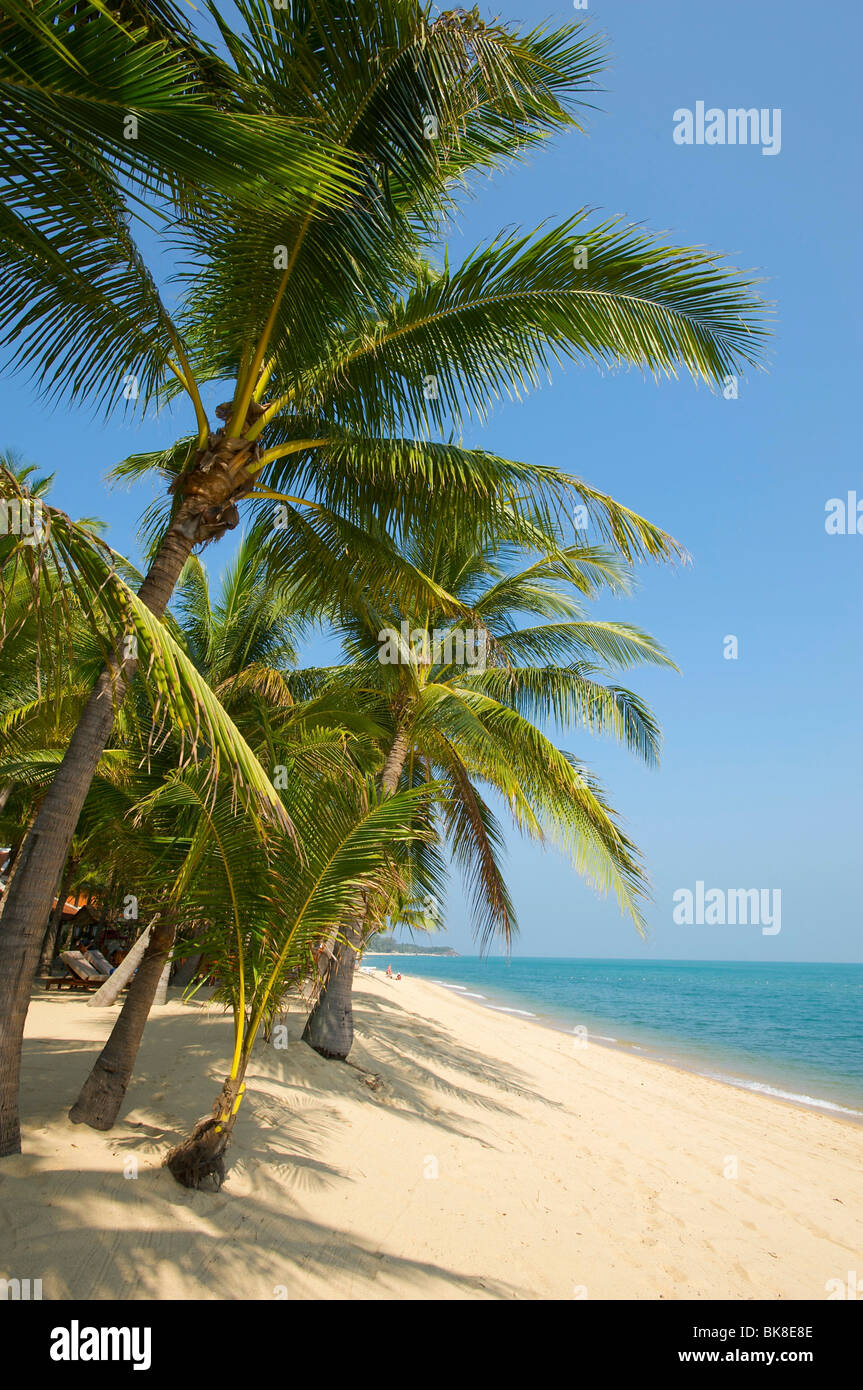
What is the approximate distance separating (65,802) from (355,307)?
12.0 feet

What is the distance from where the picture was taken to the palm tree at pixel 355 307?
13.3 feet

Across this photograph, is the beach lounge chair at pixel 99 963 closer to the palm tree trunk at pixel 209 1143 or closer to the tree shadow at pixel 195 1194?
the tree shadow at pixel 195 1194

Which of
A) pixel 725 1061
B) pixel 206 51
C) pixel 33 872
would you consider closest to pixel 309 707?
pixel 33 872

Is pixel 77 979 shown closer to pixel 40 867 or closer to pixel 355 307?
pixel 40 867

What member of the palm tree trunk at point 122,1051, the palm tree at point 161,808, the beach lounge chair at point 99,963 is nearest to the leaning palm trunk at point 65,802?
the palm tree at point 161,808

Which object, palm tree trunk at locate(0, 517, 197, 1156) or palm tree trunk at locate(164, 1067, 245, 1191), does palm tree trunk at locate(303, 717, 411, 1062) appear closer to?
palm tree trunk at locate(164, 1067, 245, 1191)

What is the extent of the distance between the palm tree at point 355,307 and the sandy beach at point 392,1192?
31.7 inches

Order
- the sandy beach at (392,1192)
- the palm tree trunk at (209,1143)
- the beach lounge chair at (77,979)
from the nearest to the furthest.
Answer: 1. the sandy beach at (392,1192)
2. the palm tree trunk at (209,1143)
3. the beach lounge chair at (77,979)

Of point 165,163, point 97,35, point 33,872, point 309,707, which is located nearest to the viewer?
point 97,35

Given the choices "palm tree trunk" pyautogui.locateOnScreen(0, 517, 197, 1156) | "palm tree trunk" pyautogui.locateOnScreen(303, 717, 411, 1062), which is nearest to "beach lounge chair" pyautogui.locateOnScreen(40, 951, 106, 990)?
"palm tree trunk" pyautogui.locateOnScreen(303, 717, 411, 1062)

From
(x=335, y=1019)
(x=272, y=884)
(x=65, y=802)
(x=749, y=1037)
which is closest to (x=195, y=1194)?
(x=272, y=884)
